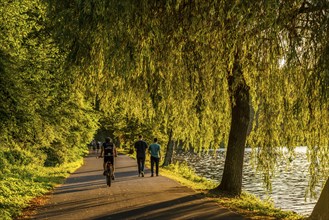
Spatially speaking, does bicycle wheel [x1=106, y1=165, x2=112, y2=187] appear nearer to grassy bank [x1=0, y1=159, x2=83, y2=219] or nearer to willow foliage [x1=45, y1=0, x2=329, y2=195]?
grassy bank [x1=0, y1=159, x2=83, y2=219]

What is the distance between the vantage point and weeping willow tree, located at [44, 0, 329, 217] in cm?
875

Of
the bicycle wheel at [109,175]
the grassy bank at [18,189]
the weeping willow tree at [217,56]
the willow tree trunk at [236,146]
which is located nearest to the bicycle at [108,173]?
the bicycle wheel at [109,175]

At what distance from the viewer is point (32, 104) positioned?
624 inches

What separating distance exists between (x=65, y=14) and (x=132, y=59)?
76.9 inches

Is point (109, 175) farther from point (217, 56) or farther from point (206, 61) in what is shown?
point (217, 56)

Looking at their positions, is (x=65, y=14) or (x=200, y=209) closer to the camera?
(x=65, y=14)

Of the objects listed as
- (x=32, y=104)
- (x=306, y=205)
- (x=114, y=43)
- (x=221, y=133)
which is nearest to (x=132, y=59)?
(x=114, y=43)

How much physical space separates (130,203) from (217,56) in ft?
A: 16.0

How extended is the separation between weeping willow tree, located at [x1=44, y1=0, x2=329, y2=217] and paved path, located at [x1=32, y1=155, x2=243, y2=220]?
210 centimetres

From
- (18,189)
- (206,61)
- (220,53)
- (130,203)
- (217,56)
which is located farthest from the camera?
(18,189)

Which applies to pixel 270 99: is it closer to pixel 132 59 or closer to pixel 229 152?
pixel 132 59

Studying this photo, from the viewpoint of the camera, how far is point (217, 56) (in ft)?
34.7

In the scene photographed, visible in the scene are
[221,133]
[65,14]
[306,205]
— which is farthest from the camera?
[306,205]

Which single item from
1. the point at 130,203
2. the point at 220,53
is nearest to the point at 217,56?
the point at 220,53
